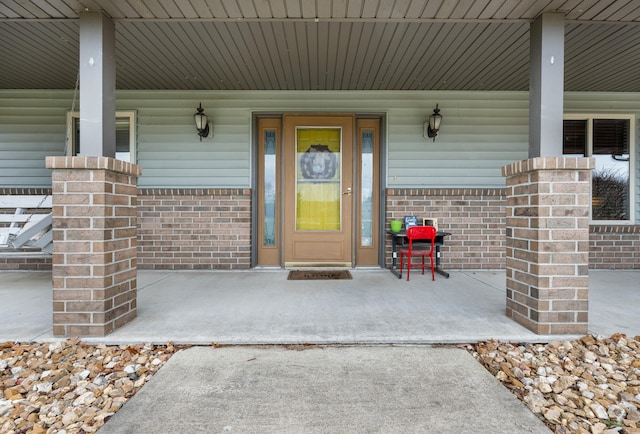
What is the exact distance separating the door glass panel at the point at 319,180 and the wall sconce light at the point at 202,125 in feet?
4.20

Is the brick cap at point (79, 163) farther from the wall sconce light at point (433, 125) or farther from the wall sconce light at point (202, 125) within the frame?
the wall sconce light at point (433, 125)

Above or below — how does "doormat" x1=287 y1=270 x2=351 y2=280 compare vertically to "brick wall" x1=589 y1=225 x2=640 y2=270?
below

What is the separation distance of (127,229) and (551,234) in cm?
326

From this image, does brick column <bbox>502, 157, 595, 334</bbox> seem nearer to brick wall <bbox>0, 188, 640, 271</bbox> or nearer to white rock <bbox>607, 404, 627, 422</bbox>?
white rock <bbox>607, 404, 627, 422</bbox>

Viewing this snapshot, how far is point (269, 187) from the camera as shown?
4.77m

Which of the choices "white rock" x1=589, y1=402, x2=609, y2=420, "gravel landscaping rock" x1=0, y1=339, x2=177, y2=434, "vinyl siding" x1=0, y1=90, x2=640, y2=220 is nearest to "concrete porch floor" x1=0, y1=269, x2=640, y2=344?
"gravel landscaping rock" x1=0, y1=339, x2=177, y2=434

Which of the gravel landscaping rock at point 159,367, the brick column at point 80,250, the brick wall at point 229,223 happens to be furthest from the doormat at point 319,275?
the brick column at point 80,250

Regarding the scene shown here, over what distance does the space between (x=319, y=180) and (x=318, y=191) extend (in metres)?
0.16

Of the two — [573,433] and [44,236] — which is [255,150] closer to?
[44,236]

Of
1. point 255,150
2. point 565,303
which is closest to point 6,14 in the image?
point 255,150

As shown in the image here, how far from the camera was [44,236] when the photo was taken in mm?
3277

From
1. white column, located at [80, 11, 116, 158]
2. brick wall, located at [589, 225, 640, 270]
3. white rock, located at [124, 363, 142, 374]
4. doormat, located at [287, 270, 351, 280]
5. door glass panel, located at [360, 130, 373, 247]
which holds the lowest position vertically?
white rock, located at [124, 363, 142, 374]

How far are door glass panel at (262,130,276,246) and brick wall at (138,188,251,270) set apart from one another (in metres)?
0.31

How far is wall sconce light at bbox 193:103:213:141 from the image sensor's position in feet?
14.4
